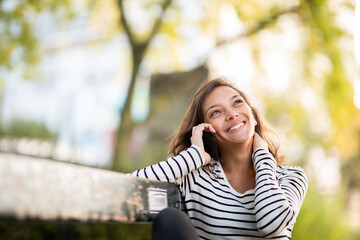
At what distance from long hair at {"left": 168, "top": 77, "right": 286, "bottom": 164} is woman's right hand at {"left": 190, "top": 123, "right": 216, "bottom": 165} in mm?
124

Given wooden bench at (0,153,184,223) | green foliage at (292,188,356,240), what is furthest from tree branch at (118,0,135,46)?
wooden bench at (0,153,184,223)

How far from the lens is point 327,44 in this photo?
643cm

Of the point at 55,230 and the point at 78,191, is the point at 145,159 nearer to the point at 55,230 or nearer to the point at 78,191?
the point at 55,230

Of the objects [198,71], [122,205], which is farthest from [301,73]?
[122,205]

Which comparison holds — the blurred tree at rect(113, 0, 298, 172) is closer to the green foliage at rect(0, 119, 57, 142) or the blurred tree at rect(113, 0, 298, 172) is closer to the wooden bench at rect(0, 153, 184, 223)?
the green foliage at rect(0, 119, 57, 142)

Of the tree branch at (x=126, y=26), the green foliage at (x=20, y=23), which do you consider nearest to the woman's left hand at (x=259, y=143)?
the tree branch at (x=126, y=26)

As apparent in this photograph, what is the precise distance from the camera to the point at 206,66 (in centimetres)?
689

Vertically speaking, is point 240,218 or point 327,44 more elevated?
point 327,44

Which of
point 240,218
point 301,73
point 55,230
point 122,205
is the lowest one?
point 55,230

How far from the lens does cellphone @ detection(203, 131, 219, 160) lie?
5.97 feet

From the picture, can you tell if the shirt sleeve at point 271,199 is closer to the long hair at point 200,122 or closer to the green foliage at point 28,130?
the long hair at point 200,122

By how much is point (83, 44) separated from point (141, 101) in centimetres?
241

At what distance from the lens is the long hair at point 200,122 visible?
196 centimetres

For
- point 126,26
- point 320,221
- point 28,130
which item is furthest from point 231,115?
point 126,26
